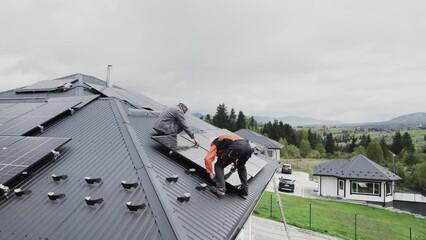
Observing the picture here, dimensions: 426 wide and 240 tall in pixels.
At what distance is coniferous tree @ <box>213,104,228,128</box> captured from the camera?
96.7 metres

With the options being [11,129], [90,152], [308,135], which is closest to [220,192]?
[90,152]

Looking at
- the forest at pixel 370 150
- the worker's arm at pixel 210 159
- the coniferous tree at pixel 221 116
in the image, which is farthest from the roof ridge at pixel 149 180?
the coniferous tree at pixel 221 116

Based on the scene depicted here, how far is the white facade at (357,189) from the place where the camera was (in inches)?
1606

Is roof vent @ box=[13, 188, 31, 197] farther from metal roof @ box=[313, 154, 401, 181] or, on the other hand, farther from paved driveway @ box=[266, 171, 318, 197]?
metal roof @ box=[313, 154, 401, 181]

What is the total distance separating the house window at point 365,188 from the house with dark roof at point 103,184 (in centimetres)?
3620

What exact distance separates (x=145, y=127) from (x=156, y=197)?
438 centimetres

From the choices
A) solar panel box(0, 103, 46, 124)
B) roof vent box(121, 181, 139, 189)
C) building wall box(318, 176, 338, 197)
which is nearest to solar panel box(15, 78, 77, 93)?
solar panel box(0, 103, 46, 124)

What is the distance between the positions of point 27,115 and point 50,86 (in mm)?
4352

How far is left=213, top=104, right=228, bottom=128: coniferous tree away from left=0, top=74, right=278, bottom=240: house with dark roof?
282 ft

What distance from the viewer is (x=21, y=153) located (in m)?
7.75

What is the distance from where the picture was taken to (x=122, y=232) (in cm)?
511

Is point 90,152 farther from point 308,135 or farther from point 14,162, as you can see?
point 308,135

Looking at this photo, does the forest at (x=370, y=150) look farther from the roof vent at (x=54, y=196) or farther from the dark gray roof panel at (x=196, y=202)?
the roof vent at (x=54, y=196)

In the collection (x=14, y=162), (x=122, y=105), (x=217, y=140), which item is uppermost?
(x=122, y=105)
